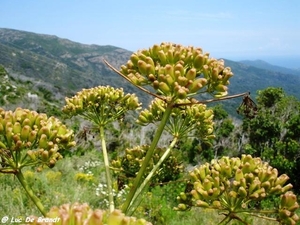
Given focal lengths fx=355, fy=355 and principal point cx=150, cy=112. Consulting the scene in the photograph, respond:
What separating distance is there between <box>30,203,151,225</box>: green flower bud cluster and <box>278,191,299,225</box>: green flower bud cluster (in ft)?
7.34

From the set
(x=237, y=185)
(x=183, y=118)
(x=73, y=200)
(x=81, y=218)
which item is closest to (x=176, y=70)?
(x=237, y=185)

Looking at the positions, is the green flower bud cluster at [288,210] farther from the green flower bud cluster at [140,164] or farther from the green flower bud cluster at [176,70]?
the green flower bud cluster at [140,164]

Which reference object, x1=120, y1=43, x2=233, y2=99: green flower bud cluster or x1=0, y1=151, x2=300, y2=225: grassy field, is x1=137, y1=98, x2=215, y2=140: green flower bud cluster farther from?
x1=0, y1=151, x2=300, y2=225: grassy field

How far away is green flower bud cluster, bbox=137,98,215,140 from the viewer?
4.71m

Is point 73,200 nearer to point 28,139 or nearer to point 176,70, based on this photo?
point 28,139

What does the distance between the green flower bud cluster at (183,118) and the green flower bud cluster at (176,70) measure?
95cm

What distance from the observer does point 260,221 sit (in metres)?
12.0

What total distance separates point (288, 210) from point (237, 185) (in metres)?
0.60

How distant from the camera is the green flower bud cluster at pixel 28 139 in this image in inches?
135

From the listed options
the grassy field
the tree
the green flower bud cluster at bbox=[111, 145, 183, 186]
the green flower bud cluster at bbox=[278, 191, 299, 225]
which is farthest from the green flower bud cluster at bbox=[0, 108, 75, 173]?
the tree

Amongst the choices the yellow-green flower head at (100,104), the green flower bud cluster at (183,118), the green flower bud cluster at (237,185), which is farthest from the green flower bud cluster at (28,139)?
the green flower bud cluster at (237,185)

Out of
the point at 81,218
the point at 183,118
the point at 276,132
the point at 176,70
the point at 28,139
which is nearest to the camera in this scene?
the point at 81,218

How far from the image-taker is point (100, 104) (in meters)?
5.13

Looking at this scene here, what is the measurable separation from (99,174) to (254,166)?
45.5ft
